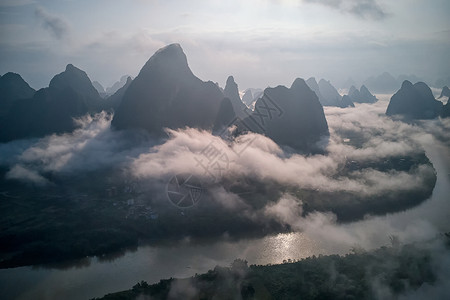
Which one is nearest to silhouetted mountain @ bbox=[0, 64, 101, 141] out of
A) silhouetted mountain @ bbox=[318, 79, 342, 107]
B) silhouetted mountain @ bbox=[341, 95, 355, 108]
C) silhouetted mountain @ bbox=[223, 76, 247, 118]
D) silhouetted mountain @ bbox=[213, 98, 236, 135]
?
silhouetted mountain @ bbox=[213, 98, 236, 135]

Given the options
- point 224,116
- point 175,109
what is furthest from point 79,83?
point 224,116

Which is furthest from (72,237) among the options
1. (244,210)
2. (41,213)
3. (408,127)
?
(408,127)

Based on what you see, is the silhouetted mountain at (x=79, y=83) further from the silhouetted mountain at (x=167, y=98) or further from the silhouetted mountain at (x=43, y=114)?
the silhouetted mountain at (x=167, y=98)

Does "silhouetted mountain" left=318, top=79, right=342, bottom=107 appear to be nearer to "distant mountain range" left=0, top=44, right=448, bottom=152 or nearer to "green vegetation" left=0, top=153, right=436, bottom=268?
"distant mountain range" left=0, top=44, right=448, bottom=152

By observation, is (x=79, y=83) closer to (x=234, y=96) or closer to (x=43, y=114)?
(x=43, y=114)

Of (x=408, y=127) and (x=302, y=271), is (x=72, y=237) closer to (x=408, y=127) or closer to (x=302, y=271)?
(x=302, y=271)

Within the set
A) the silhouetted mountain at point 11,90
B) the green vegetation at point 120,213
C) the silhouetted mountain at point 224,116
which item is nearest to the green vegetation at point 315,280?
the green vegetation at point 120,213
